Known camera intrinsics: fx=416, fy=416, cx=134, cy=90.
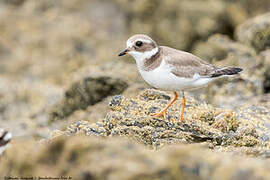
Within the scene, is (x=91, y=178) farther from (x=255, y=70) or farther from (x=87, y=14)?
(x=87, y=14)

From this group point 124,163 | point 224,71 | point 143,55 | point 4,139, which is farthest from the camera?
point 4,139

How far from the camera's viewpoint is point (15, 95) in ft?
46.4

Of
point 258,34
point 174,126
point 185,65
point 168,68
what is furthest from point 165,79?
point 258,34

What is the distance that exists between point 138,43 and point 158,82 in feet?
2.96

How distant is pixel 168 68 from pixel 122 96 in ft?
3.38

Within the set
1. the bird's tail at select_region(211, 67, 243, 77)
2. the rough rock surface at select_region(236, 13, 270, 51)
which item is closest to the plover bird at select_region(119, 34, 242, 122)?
the bird's tail at select_region(211, 67, 243, 77)

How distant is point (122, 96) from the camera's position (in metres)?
7.82

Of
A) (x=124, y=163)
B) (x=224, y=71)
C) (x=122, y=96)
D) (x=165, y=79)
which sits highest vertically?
(x=224, y=71)

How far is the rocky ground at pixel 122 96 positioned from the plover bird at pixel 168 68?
617mm

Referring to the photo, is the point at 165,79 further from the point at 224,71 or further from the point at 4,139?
the point at 4,139

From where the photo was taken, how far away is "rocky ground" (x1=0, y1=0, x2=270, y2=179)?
3996 millimetres

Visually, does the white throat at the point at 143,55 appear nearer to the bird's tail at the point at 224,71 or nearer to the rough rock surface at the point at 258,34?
the bird's tail at the point at 224,71

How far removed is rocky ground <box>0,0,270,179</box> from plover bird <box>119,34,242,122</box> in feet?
2.03

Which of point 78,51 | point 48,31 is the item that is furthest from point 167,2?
point 48,31
